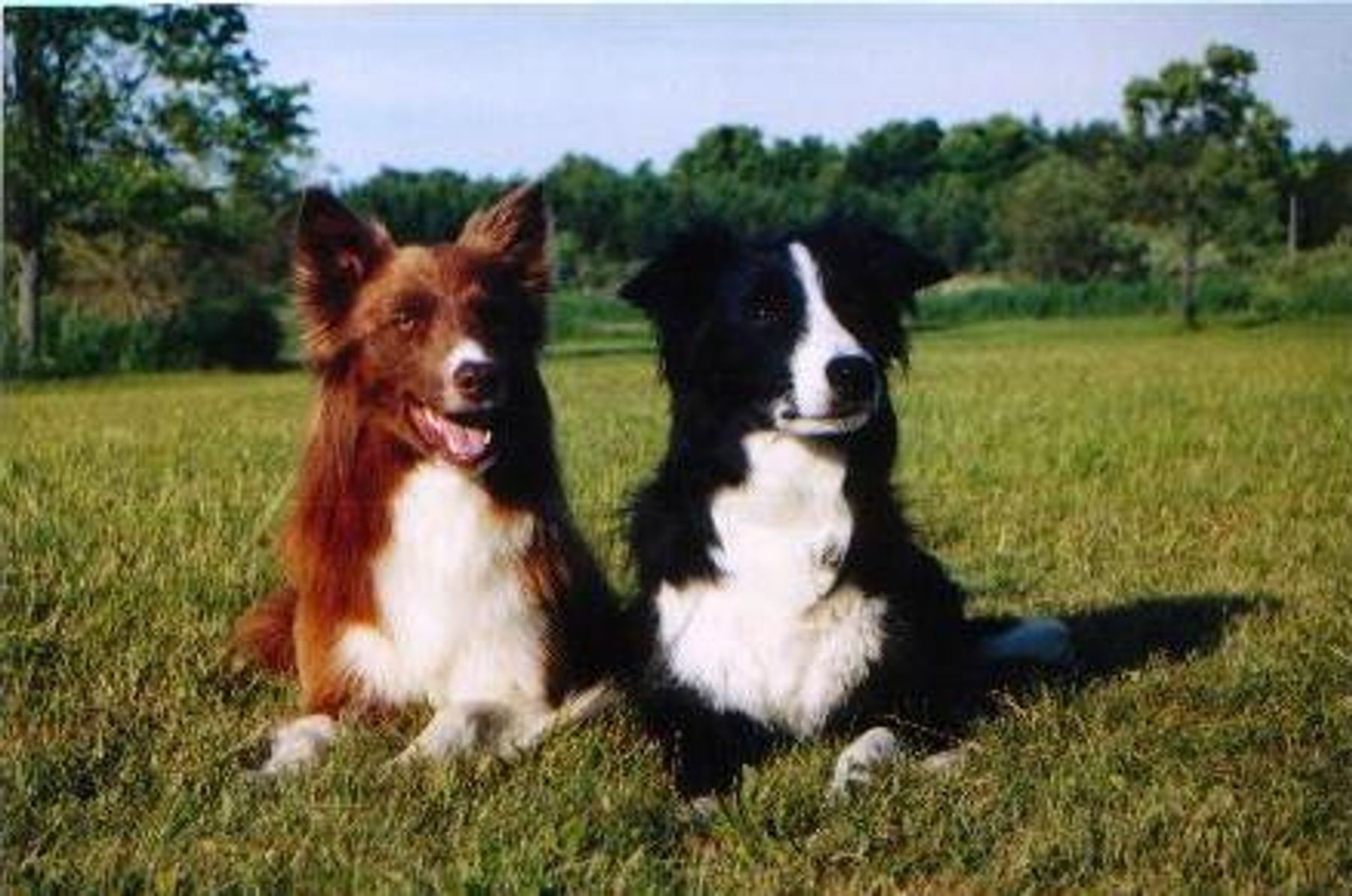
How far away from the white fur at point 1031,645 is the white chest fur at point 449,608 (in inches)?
62.3

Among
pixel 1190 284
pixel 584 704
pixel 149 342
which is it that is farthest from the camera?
pixel 149 342

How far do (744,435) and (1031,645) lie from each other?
1.63 m

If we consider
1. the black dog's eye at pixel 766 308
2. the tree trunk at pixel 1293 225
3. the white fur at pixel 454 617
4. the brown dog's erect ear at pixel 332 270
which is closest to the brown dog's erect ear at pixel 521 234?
the brown dog's erect ear at pixel 332 270

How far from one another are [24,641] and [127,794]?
5.08 feet

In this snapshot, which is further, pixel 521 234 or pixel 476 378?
pixel 521 234

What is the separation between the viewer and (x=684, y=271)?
4.73 metres

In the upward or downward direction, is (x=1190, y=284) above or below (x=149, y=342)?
above

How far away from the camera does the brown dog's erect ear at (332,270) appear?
4855 millimetres

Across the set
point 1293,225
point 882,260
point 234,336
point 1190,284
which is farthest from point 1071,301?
point 882,260

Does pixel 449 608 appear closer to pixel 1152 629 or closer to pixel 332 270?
pixel 332 270

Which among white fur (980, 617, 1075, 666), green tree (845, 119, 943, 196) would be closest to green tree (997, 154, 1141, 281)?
green tree (845, 119, 943, 196)

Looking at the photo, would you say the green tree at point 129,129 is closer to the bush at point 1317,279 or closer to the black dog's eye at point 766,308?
the black dog's eye at point 766,308

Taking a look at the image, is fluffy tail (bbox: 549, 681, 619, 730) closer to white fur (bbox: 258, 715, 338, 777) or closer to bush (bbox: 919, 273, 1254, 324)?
white fur (bbox: 258, 715, 338, 777)

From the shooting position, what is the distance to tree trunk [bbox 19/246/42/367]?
13.3m
